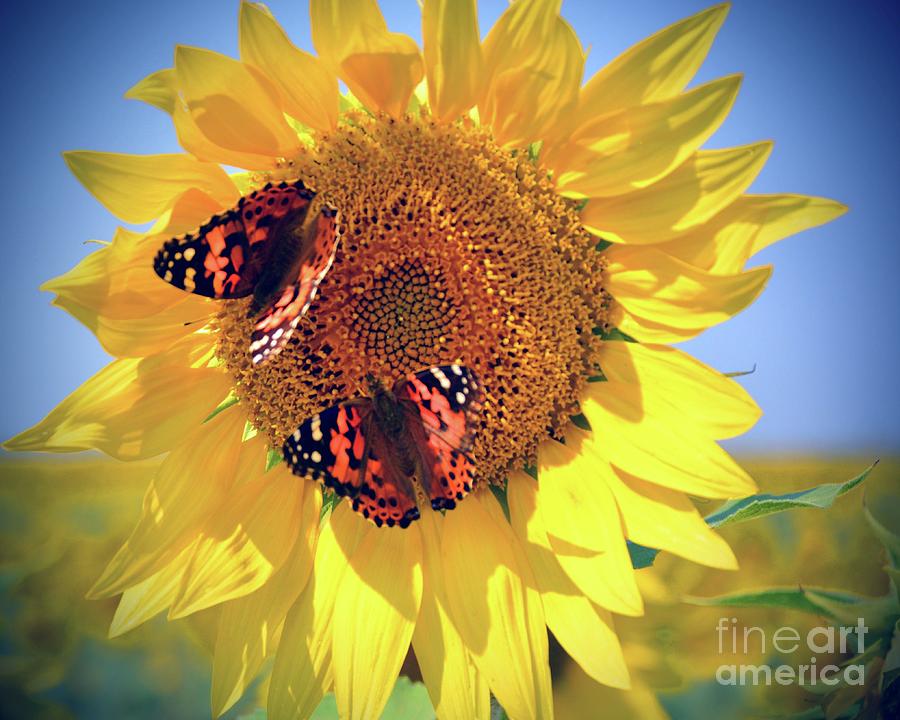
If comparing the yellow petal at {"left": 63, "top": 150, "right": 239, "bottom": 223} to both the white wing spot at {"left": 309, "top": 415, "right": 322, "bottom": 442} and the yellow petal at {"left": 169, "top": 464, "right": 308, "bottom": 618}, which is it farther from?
the yellow petal at {"left": 169, "top": 464, "right": 308, "bottom": 618}

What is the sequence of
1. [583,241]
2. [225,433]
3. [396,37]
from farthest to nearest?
[225,433] → [583,241] → [396,37]

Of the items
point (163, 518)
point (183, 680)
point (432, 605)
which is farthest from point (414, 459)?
point (183, 680)

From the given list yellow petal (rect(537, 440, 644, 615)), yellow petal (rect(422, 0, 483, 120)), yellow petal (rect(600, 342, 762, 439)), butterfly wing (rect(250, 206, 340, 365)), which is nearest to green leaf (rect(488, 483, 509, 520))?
yellow petal (rect(537, 440, 644, 615))

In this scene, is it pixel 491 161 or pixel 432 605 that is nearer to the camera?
pixel 491 161

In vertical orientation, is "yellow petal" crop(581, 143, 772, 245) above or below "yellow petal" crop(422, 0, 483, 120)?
below

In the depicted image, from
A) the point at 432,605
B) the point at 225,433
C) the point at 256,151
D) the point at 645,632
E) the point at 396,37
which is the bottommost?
the point at 645,632

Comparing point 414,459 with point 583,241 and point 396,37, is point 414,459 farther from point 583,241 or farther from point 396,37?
point 396,37

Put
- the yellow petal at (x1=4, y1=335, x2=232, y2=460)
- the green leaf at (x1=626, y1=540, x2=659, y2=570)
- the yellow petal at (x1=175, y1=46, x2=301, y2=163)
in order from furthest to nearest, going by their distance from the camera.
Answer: the green leaf at (x1=626, y1=540, x2=659, y2=570), the yellow petal at (x1=4, y1=335, x2=232, y2=460), the yellow petal at (x1=175, y1=46, x2=301, y2=163)
